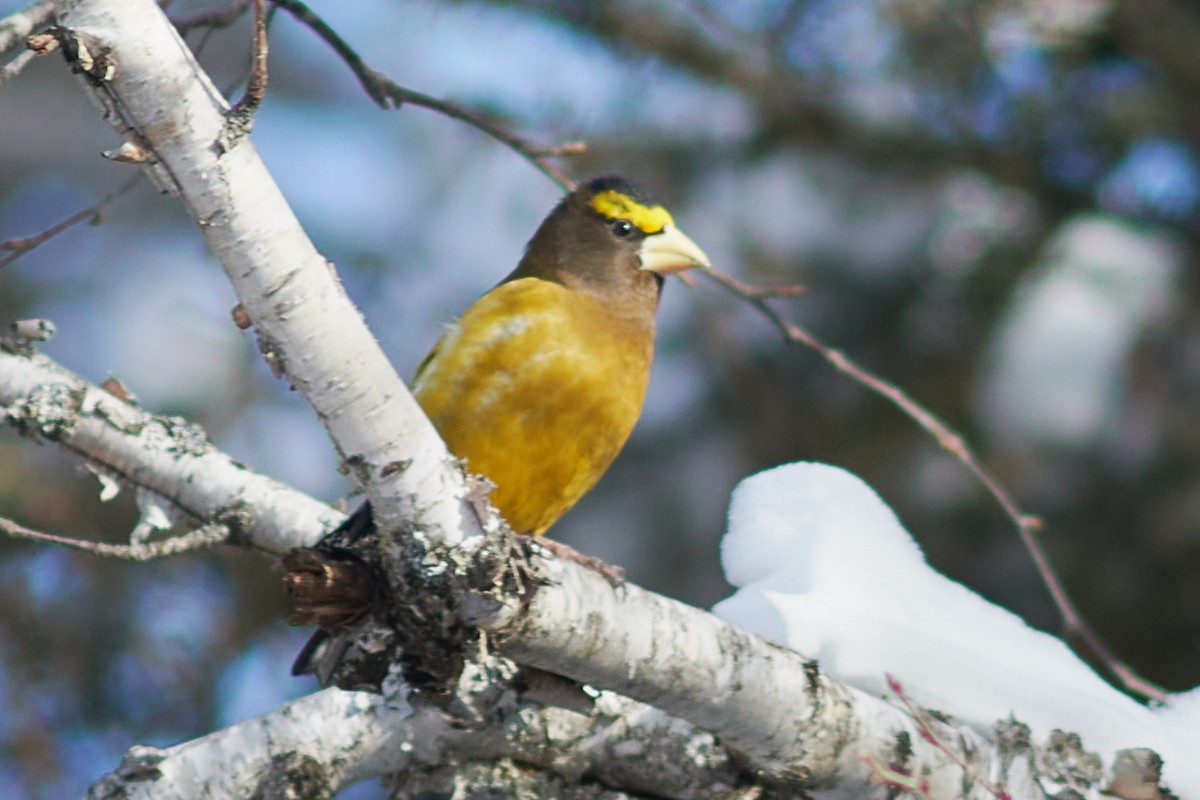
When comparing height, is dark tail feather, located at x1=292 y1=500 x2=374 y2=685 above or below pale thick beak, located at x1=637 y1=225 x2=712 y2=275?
below

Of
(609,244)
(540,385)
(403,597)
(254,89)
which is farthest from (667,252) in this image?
(254,89)

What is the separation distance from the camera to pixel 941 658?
9.23 feet

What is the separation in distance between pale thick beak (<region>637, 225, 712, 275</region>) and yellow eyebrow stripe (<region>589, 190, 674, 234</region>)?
23 millimetres

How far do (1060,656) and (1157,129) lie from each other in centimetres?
260

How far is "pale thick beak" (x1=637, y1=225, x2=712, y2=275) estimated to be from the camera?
342 centimetres

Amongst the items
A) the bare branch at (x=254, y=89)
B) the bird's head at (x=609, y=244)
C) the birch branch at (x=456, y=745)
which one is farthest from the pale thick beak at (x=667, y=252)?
the bare branch at (x=254, y=89)

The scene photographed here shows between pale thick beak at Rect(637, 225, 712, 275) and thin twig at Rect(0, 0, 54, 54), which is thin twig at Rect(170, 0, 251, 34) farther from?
pale thick beak at Rect(637, 225, 712, 275)

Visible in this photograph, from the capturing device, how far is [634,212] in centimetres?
357

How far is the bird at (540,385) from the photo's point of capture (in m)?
2.96

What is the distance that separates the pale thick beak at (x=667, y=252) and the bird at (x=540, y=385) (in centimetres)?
1

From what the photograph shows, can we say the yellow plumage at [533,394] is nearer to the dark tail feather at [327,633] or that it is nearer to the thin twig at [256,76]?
the dark tail feather at [327,633]

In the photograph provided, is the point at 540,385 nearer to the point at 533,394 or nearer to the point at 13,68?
the point at 533,394

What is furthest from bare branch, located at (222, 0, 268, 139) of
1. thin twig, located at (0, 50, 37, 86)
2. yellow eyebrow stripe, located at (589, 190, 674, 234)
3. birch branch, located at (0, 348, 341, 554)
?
yellow eyebrow stripe, located at (589, 190, 674, 234)

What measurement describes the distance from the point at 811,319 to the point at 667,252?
2509 millimetres
